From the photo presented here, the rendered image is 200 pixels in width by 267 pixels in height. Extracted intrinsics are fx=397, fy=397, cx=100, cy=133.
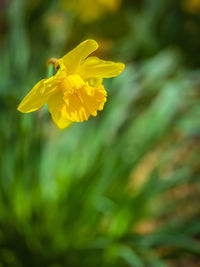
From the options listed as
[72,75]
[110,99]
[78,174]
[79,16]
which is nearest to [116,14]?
[79,16]

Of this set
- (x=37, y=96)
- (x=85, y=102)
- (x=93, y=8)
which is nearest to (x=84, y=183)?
(x=85, y=102)

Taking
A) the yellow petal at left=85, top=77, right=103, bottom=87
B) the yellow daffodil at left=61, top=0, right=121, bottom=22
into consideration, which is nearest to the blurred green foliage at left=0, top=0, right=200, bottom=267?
the yellow petal at left=85, top=77, right=103, bottom=87

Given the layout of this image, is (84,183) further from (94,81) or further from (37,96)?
(37,96)

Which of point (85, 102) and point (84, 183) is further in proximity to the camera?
point (84, 183)

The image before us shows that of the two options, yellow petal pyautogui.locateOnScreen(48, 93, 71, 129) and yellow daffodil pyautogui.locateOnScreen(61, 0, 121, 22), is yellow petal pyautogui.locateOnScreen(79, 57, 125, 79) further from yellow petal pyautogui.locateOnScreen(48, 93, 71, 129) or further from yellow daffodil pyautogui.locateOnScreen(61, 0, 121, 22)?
yellow daffodil pyautogui.locateOnScreen(61, 0, 121, 22)

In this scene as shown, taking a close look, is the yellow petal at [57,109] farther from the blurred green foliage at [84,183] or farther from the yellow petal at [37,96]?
the blurred green foliage at [84,183]

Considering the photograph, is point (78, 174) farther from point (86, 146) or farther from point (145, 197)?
point (145, 197)

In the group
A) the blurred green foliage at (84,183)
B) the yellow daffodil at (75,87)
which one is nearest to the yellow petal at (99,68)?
the yellow daffodil at (75,87)
